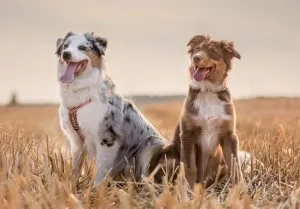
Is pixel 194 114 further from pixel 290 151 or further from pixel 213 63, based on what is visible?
pixel 290 151

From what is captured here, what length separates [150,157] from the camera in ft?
23.5

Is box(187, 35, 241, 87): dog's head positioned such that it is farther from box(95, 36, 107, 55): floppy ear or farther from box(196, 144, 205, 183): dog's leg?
box(95, 36, 107, 55): floppy ear

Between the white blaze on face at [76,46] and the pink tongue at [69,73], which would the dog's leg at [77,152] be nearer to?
the pink tongue at [69,73]

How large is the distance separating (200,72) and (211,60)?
174mm

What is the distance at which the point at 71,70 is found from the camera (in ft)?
23.2

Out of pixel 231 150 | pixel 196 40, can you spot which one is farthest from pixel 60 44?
pixel 231 150

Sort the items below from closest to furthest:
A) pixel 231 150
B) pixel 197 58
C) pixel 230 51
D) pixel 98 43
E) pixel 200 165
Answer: pixel 197 58
pixel 230 51
pixel 231 150
pixel 200 165
pixel 98 43

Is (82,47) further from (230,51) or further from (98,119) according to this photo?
(230,51)

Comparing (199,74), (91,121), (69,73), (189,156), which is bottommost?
(189,156)

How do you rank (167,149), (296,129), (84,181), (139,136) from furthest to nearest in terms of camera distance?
1. (296,129)
2. (139,136)
3. (167,149)
4. (84,181)

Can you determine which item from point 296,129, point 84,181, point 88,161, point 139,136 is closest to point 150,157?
point 139,136

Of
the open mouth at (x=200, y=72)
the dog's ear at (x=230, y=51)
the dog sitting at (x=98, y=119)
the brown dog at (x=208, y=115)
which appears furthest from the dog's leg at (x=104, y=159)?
the dog's ear at (x=230, y=51)

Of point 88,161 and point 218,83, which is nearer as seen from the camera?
point 218,83

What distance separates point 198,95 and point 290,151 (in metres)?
1.92
